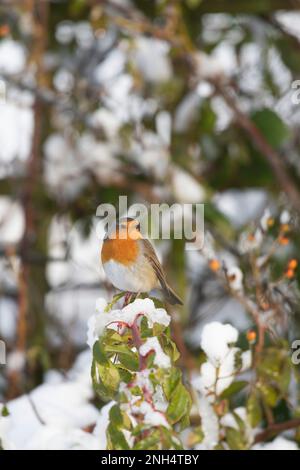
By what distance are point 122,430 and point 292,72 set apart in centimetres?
248

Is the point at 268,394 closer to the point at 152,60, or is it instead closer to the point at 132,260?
the point at 132,260

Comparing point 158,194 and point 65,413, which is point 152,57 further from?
point 65,413

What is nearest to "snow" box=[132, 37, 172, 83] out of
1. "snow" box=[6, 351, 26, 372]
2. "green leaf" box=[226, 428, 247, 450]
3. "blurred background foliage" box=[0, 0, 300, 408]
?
"blurred background foliage" box=[0, 0, 300, 408]

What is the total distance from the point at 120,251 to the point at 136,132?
4.68ft

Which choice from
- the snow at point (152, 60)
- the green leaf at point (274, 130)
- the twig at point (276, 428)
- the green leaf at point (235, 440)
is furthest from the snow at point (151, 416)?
the snow at point (152, 60)

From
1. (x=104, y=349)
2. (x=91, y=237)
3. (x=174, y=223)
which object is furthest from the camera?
(x=91, y=237)

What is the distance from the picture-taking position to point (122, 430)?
3.20ft

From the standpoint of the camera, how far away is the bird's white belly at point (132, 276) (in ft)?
4.11

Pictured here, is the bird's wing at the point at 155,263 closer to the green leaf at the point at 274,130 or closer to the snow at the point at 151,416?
the snow at the point at 151,416

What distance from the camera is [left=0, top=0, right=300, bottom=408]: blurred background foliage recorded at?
262 centimetres

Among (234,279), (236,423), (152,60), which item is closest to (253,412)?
(236,423)

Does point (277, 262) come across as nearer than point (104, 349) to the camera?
No

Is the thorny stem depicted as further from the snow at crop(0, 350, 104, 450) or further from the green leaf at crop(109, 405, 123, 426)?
the snow at crop(0, 350, 104, 450)
